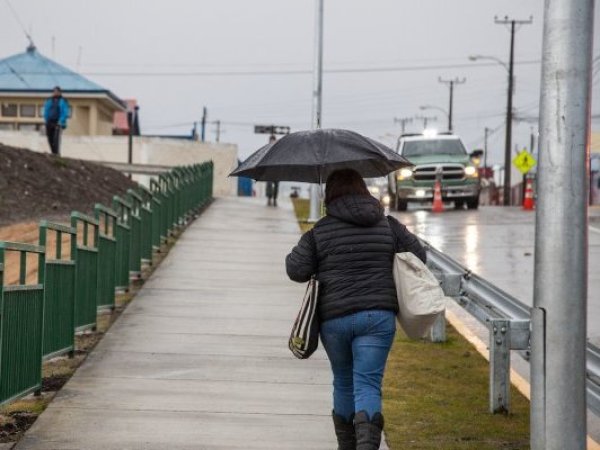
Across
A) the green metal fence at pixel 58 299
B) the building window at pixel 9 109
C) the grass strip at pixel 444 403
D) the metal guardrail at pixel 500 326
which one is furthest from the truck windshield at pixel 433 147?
the building window at pixel 9 109

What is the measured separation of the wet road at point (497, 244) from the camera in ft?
58.1

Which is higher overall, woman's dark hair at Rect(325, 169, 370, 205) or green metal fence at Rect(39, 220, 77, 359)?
woman's dark hair at Rect(325, 169, 370, 205)

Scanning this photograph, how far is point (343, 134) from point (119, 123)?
7028 cm

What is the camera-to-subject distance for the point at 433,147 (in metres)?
36.1

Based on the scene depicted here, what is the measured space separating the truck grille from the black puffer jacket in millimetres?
27458

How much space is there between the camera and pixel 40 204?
2833 centimetres

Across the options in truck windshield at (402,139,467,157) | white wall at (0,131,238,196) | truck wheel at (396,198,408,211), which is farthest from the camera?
white wall at (0,131,238,196)

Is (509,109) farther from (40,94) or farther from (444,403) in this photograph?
(444,403)

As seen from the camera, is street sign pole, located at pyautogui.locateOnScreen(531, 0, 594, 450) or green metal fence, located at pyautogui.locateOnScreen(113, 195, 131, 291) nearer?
street sign pole, located at pyautogui.locateOnScreen(531, 0, 594, 450)

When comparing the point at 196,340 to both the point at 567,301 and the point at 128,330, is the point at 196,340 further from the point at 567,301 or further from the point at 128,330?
the point at 567,301

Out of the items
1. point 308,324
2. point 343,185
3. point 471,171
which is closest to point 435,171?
point 471,171

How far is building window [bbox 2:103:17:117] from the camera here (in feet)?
214

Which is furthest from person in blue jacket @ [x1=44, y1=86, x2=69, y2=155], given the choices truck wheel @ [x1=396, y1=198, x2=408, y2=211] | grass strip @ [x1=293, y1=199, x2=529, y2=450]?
grass strip @ [x1=293, y1=199, x2=529, y2=450]

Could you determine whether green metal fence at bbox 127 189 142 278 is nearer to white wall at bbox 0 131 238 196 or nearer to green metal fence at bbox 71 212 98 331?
green metal fence at bbox 71 212 98 331
